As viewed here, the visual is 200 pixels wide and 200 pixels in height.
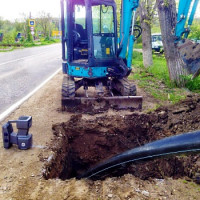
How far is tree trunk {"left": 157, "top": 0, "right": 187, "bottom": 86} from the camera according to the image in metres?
9.47

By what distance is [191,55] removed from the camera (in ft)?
29.4

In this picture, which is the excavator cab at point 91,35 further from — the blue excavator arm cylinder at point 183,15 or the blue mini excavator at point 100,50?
the blue excavator arm cylinder at point 183,15

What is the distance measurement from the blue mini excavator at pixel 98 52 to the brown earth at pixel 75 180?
0.43 metres

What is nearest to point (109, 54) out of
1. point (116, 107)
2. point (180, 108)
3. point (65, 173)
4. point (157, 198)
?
point (116, 107)

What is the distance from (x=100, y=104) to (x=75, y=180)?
3.36 m

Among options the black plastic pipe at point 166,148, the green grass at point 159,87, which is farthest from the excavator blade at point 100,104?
the black plastic pipe at point 166,148

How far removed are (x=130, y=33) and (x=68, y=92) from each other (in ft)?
7.79

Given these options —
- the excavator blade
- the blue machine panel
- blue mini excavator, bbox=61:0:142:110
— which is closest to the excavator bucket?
blue mini excavator, bbox=61:0:142:110

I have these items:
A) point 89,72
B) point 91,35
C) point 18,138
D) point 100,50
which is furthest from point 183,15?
point 18,138

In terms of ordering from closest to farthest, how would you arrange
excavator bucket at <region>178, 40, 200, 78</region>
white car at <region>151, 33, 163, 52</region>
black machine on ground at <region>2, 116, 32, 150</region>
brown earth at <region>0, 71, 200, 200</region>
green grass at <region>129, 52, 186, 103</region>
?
brown earth at <region>0, 71, 200, 200</region>
black machine on ground at <region>2, 116, 32, 150</region>
green grass at <region>129, 52, 186, 103</region>
excavator bucket at <region>178, 40, 200, 78</region>
white car at <region>151, 33, 163, 52</region>

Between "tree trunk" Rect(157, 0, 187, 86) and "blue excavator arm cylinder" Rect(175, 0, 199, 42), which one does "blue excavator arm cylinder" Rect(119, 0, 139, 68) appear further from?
"tree trunk" Rect(157, 0, 187, 86)

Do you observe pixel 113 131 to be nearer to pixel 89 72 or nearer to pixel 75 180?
pixel 89 72

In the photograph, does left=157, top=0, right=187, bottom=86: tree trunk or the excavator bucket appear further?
left=157, top=0, right=187, bottom=86: tree trunk

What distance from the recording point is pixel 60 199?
3.27 m
